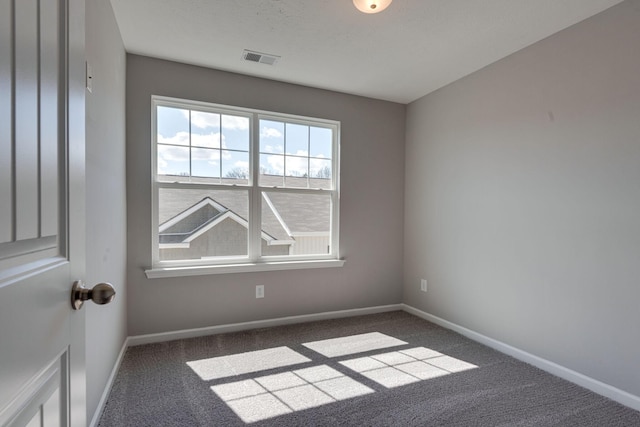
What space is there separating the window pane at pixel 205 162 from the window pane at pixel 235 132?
15cm

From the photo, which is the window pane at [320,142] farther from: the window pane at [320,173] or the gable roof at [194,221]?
the gable roof at [194,221]

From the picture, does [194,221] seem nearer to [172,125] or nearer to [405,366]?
[172,125]

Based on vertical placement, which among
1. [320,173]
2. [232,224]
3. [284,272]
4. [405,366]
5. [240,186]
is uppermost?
[320,173]

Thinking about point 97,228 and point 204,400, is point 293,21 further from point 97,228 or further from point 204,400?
point 204,400

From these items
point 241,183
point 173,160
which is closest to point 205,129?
point 173,160

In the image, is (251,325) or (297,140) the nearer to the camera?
(251,325)

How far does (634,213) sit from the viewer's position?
1.96 metres

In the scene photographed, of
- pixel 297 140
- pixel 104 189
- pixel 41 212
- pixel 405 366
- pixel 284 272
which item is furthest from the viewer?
pixel 297 140

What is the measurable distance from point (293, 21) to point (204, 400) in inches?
99.6

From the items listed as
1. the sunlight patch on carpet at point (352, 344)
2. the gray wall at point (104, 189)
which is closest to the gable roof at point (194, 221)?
the gray wall at point (104, 189)

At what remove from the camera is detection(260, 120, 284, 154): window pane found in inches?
129

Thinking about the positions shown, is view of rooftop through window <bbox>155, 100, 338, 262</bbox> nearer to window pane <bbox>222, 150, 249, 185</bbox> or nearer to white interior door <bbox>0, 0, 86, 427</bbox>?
window pane <bbox>222, 150, 249, 185</bbox>

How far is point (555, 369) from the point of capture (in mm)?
2344

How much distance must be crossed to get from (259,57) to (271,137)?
0.78 meters
